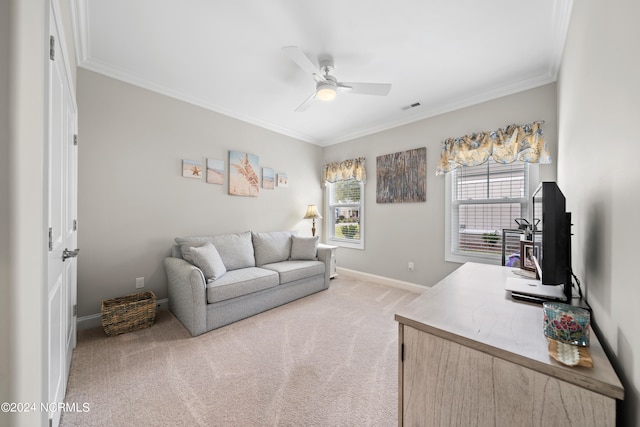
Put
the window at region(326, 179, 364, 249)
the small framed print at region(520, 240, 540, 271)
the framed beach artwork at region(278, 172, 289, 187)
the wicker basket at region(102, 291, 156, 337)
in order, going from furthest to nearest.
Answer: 1. the window at region(326, 179, 364, 249)
2. the framed beach artwork at region(278, 172, 289, 187)
3. the wicker basket at region(102, 291, 156, 337)
4. the small framed print at region(520, 240, 540, 271)

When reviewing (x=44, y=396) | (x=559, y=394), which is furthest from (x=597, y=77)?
(x=44, y=396)

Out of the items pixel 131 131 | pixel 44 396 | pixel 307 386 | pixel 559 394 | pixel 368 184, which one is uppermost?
pixel 131 131

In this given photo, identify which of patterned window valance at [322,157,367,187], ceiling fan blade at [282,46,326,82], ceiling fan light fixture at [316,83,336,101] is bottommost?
patterned window valance at [322,157,367,187]

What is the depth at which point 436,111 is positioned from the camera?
329 cm

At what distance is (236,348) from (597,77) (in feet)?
9.37

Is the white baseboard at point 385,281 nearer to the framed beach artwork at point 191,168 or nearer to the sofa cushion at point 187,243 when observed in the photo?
the sofa cushion at point 187,243

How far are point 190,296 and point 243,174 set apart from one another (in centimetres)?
193

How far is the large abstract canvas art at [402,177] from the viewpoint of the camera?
346 centimetres

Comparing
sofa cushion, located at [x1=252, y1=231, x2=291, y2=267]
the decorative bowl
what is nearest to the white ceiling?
sofa cushion, located at [x1=252, y1=231, x2=291, y2=267]

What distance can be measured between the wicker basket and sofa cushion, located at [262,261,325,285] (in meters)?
1.31

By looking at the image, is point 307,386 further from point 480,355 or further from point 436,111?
point 436,111

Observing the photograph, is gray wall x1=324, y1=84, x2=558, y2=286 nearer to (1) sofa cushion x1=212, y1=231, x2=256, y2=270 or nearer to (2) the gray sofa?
(2) the gray sofa

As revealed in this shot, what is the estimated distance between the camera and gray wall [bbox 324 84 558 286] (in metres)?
2.61

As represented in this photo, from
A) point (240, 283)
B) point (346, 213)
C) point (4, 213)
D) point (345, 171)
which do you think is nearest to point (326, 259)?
point (346, 213)
